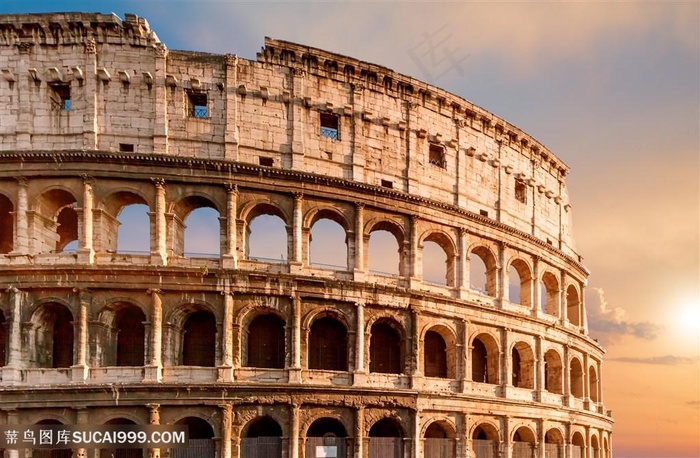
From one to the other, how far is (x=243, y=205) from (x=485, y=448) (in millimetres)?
12657

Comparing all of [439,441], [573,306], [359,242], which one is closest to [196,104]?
[359,242]

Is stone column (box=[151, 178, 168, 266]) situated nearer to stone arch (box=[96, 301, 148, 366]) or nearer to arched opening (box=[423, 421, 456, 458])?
stone arch (box=[96, 301, 148, 366])

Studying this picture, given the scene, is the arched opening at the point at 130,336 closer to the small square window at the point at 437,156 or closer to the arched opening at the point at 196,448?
the arched opening at the point at 196,448

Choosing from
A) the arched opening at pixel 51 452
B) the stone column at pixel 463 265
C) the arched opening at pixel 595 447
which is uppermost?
the stone column at pixel 463 265

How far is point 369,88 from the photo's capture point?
83.1 ft

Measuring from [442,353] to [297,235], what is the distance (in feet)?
24.6

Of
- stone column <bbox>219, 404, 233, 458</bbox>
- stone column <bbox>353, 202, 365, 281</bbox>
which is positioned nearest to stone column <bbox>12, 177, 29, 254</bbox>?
stone column <bbox>219, 404, 233, 458</bbox>

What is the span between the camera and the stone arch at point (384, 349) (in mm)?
24188

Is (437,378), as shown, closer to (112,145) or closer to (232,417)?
(232,417)

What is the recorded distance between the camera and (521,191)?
30.1 meters

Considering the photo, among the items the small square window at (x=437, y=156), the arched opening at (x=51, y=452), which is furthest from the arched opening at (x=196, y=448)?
the small square window at (x=437, y=156)

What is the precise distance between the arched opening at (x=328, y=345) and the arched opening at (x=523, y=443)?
8.23 metres

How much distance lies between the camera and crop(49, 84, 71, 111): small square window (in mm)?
22281

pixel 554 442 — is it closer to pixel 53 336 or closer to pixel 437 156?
pixel 437 156
